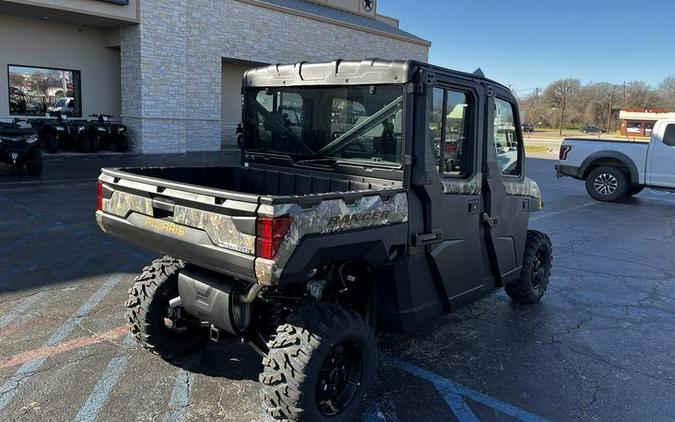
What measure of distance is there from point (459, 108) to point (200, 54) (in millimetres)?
19529

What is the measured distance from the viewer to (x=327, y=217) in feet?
9.64

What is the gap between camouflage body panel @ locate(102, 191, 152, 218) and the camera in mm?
3358

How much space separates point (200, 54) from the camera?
21594 millimetres

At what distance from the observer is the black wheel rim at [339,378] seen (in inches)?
125

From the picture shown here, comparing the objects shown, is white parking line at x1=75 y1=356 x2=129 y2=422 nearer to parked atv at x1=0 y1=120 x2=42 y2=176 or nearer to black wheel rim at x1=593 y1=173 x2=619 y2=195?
parked atv at x1=0 y1=120 x2=42 y2=176

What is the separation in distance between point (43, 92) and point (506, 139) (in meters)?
19.8

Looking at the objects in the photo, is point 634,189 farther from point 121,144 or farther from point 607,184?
point 121,144

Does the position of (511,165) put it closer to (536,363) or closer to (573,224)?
(536,363)

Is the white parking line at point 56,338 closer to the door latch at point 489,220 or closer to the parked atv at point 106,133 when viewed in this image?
the door latch at point 489,220

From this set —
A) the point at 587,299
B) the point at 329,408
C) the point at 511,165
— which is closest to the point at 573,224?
the point at 587,299

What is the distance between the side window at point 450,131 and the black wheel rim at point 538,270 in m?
2.01

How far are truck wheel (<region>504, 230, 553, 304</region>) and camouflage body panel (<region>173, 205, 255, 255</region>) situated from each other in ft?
11.4

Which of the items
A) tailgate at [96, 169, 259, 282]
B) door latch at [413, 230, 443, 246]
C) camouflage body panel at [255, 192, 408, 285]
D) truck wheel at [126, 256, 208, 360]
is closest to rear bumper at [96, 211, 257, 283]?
tailgate at [96, 169, 259, 282]

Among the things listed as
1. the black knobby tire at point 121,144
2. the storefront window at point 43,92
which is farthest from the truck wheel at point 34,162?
the storefront window at point 43,92
